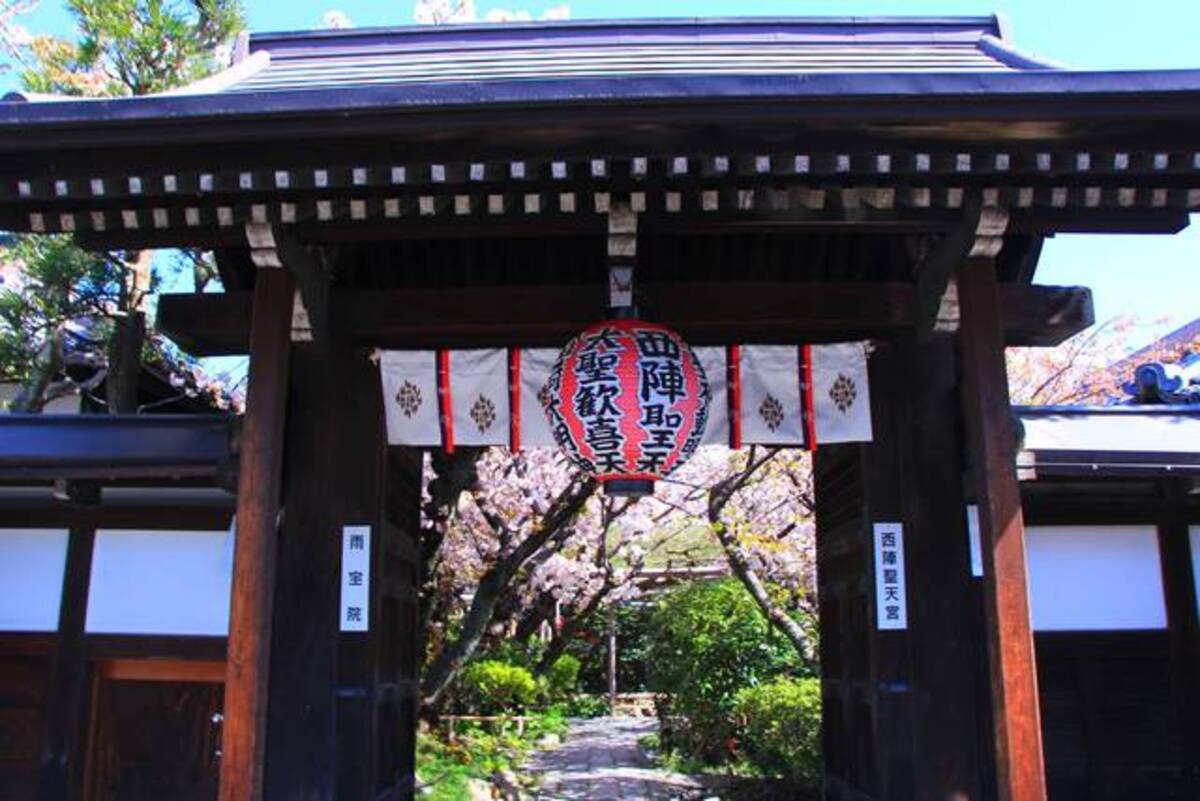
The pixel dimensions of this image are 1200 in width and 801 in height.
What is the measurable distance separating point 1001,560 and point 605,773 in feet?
35.4

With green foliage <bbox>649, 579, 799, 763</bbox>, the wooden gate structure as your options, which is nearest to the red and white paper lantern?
the wooden gate structure

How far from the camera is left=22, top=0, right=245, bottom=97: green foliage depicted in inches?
378

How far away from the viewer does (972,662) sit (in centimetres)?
530

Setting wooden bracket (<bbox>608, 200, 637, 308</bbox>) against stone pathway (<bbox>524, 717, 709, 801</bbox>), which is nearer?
wooden bracket (<bbox>608, 200, 637, 308</bbox>)

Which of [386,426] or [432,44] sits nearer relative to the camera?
[386,426]

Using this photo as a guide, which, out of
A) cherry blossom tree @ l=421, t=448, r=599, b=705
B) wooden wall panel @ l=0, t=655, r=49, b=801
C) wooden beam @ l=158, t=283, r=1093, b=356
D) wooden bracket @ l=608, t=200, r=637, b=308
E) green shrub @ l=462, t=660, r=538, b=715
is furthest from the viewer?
green shrub @ l=462, t=660, r=538, b=715

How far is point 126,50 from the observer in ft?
32.1

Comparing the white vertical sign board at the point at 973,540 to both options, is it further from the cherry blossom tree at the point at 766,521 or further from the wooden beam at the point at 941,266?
the cherry blossom tree at the point at 766,521

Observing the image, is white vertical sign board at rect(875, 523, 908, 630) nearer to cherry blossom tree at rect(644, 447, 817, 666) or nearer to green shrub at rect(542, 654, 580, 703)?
cherry blossom tree at rect(644, 447, 817, 666)

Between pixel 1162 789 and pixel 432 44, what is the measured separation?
23.3ft

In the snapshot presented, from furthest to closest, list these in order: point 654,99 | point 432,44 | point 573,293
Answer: point 432,44
point 573,293
point 654,99

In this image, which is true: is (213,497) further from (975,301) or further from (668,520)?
(668,520)

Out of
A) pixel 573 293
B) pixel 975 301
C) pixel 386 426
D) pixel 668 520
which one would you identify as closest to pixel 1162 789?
pixel 975 301

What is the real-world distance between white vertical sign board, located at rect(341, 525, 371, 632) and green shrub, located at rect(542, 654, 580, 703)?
660 inches
